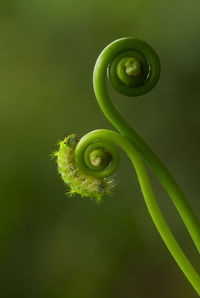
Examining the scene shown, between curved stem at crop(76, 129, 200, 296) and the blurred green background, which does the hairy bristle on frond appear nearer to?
curved stem at crop(76, 129, 200, 296)

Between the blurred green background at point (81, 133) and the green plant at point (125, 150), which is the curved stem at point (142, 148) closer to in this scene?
the green plant at point (125, 150)

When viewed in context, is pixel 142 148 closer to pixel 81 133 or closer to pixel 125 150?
pixel 125 150

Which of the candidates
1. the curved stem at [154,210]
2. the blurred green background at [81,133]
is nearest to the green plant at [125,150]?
the curved stem at [154,210]

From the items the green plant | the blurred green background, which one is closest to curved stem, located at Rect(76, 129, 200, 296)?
the green plant

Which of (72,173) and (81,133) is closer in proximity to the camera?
(72,173)

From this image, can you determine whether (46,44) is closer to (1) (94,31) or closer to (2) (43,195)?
(1) (94,31)

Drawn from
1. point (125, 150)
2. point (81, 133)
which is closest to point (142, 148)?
point (125, 150)
